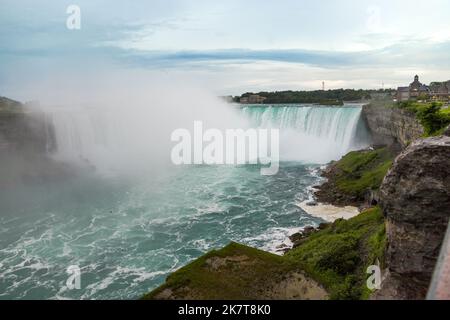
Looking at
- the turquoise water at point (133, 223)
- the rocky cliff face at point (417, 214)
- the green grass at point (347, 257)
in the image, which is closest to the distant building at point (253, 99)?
the turquoise water at point (133, 223)

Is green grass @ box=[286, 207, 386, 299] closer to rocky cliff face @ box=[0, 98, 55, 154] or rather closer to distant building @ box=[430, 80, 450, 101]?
distant building @ box=[430, 80, 450, 101]

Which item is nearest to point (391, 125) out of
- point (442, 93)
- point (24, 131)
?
point (442, 93)

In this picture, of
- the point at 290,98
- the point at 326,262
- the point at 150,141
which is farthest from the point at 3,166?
the point at 290,98

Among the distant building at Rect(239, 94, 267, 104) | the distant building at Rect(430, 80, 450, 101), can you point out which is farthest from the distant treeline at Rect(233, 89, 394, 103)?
the distant building at Rect(430, 80, 450, 101)

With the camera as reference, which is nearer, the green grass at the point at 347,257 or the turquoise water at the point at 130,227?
the green grass at the point at 347,257

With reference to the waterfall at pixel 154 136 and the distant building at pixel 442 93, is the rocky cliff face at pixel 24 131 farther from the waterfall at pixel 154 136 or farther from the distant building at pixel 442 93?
the distant building at pixel 442 93
